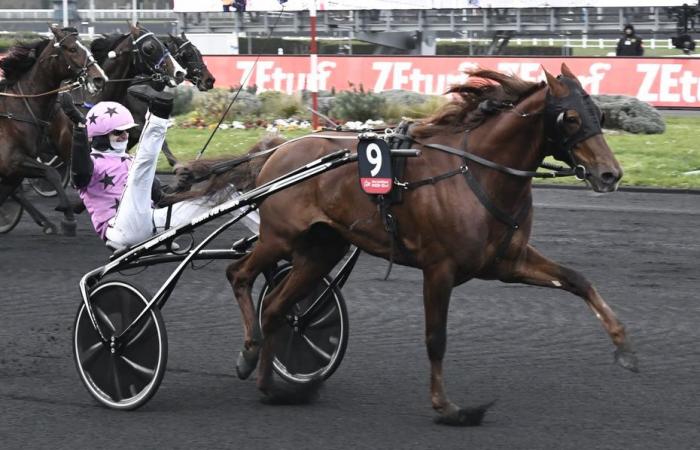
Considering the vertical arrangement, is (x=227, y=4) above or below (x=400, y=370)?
above

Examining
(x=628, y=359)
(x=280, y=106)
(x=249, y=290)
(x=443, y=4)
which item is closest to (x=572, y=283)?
(x=628, y=359)

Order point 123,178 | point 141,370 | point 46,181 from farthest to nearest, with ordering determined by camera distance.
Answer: point 46,181 < point 123,178 < point 141,370

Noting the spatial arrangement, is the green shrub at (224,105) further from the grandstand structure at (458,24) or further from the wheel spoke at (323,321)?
the wheel spoke at (323,321)

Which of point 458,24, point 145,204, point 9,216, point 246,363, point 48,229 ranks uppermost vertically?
point 458,24

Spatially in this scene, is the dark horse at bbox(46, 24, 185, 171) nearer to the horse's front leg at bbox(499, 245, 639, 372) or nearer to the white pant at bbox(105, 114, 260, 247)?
the white pant at bbox(105, 114, 260, 247)

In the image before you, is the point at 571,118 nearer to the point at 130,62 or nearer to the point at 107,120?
the point at 107,120

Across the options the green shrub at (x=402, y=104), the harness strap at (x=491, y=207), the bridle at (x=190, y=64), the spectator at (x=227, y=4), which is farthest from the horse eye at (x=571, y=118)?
the spectator at (x=227, y=4)

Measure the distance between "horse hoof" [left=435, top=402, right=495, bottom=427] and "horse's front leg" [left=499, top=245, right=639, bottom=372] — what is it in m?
0.61

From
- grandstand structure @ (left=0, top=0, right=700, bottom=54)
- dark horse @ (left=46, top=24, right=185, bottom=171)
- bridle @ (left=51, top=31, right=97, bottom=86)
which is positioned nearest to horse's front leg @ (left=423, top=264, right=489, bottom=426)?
bridle @ (left=51, top=31, right=97, bottom=86)

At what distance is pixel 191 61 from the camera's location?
14.1 m

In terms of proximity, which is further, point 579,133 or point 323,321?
point 323,321

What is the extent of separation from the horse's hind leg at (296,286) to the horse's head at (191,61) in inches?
333

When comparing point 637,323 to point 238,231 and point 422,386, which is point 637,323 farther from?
point 238,231

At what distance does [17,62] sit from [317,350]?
617 cm
